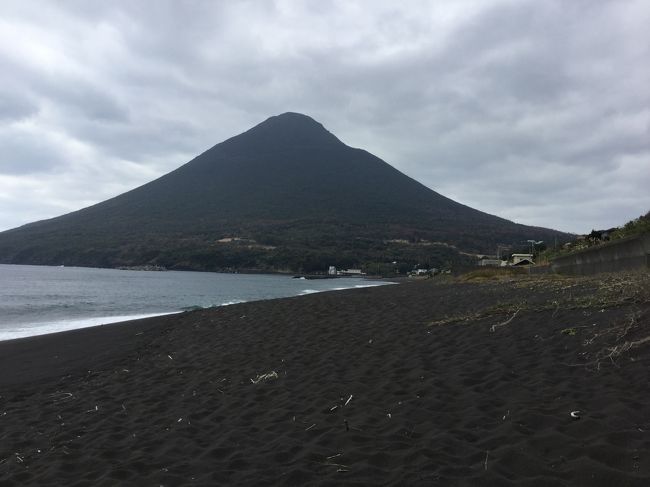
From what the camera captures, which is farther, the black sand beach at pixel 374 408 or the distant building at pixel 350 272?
the distant building at pixel 350 272

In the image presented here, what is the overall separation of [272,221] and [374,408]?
356 ft

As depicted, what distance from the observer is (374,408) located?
4.51 meters

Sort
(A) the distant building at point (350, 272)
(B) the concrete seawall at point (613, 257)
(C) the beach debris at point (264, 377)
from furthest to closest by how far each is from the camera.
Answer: (A) the distant building at point (350, 272) < (B) the concrete seawall at point (613, 257) < (C) the beach debris at point (264, 377)

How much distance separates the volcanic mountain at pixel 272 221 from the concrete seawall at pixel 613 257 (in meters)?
67.5

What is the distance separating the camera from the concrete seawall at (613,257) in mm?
9727

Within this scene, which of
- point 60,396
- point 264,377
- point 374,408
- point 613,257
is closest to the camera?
point 374,408

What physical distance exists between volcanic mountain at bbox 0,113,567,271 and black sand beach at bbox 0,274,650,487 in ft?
252

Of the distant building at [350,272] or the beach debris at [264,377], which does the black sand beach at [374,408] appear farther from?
the distant building at [350,272]

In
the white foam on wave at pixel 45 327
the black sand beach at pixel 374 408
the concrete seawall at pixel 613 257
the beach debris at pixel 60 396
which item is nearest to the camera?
the black sand beach at pixel 374 408

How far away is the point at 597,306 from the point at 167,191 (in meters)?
120

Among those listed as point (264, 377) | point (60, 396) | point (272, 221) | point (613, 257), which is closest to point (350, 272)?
point (272, 221)

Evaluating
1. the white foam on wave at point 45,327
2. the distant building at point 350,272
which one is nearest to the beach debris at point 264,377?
the white foam on wave at point 45,327

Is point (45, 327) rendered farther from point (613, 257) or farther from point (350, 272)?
point (350, 272)

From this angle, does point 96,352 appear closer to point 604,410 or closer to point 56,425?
point 56,425
